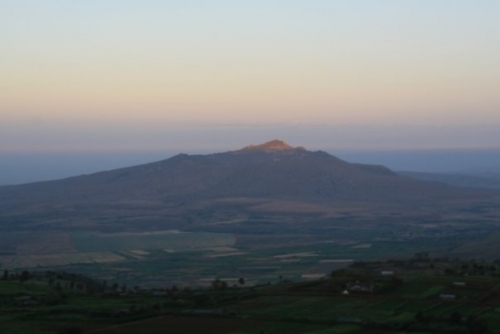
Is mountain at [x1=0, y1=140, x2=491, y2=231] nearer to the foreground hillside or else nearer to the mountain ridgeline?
the mountain ridgeline

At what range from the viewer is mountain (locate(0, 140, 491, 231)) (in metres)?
136

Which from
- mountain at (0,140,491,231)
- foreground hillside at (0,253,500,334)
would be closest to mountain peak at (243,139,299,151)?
mountain at (0,140,491,231)

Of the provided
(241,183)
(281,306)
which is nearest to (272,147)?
(241,183)

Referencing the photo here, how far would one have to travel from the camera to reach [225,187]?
509 feet

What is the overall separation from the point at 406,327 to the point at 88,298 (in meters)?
16.6

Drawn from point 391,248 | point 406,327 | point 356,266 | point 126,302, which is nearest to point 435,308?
point 406,327

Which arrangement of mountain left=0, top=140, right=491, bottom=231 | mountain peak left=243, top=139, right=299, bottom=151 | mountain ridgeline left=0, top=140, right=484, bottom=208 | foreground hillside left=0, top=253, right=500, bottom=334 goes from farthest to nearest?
mountain peak left=243, top=139, right=299, bottom=151
mountain ridgeline left=0, top=140, right=484, bottom=208
mountain left=0, top=140, right=491, bottom=231
foreground hillside left=0, top=253, right=500, bottom=334

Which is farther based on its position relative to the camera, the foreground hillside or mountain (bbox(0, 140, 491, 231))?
mountain (bbox(0, 140, 491, 231))

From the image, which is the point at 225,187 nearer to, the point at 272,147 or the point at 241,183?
the point at 241,183

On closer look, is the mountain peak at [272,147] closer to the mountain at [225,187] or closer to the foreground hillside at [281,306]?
the mountain at [225,187]

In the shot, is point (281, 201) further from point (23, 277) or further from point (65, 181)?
point (23, 277)

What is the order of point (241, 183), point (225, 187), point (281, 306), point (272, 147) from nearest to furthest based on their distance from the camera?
point (281, 306) < point (225, 187) < point (241, 183) < point (272, 147)

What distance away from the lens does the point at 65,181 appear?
541 ft

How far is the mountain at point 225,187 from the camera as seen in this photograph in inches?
5359
